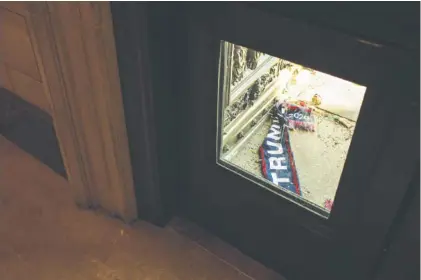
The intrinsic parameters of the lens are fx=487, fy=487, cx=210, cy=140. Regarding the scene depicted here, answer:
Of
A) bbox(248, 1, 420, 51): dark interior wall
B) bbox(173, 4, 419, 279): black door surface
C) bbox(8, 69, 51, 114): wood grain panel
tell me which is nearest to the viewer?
bbox(248, 1, 420, 51): dark interior wall

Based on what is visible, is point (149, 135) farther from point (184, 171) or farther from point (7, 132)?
point (7, 132)

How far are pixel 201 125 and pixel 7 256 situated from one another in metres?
0.68

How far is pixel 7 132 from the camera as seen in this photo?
5.66ft

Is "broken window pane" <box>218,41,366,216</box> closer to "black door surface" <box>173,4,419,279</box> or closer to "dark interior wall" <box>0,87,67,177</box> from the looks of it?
"black door surface" <box>173,4,419,279</box>

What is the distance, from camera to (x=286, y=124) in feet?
4.98

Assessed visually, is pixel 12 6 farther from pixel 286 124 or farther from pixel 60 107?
pixel 286 124

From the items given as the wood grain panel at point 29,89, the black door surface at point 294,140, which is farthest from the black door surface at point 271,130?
the wood grain panel at point 29,89

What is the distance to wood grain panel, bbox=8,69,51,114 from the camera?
1.63 metres

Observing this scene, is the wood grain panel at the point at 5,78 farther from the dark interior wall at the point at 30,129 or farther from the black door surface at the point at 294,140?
the black door surface at the point at 294,140

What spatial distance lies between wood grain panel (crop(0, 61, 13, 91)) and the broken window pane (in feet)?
2.78

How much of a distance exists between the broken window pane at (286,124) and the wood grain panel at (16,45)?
2.22 ft

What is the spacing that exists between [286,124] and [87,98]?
0.63 m

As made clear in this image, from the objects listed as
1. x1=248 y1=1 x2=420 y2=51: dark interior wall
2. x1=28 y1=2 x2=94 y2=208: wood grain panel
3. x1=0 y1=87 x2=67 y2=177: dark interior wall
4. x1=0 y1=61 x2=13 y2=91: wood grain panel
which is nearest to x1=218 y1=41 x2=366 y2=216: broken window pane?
x1=248 y1=1 x2=420 y2=51: dark interior wall

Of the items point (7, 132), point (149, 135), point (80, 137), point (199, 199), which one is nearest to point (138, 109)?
point (149, 135)
